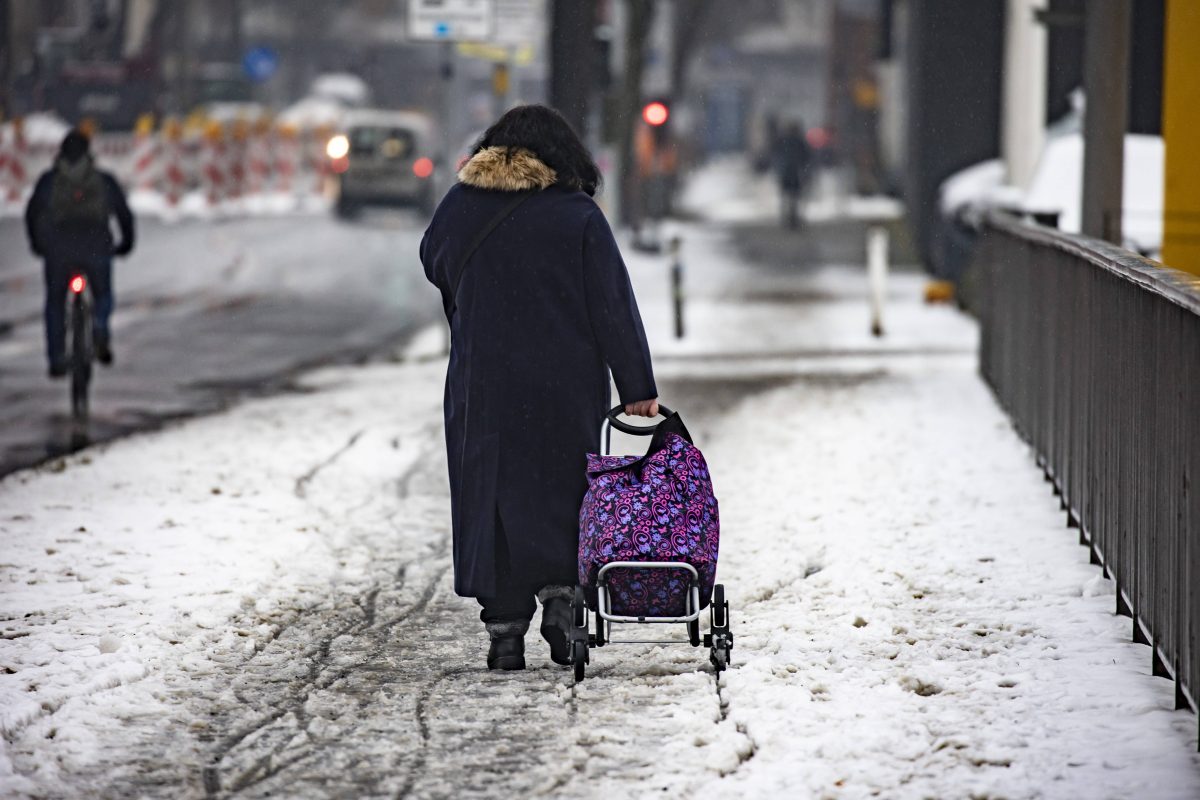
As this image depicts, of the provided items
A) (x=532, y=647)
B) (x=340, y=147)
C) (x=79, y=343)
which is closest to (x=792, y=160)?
(x=340, y=147)

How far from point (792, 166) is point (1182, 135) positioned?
23386 mm

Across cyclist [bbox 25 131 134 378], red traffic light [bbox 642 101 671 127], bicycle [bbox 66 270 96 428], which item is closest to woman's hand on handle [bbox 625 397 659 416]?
bicycle [bbox 66 270 96 428]

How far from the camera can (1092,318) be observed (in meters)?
8.31

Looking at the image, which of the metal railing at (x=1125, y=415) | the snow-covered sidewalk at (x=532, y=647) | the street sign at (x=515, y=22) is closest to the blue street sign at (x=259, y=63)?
the street sign at (x=515, y=22)

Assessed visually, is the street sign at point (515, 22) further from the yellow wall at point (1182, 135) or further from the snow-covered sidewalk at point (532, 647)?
the snow-covered sidewalk at point (532, 647)

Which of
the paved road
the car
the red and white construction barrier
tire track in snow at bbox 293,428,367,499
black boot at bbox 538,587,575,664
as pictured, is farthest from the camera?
the red and white construction barrier

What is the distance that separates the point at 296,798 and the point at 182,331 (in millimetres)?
14069

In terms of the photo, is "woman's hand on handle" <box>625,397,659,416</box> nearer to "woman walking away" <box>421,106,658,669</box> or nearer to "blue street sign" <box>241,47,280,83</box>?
"woman walking away" <box>421,106,658,669</box>

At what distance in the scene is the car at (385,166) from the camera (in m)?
36.9

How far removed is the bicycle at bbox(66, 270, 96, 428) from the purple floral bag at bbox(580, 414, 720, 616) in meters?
7.31

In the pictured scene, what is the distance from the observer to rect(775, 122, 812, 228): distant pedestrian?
122 feet

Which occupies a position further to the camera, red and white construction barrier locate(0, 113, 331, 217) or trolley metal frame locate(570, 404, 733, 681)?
red and white construction barrier locate(0, 113, 331, 217)

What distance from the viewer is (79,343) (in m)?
12.8

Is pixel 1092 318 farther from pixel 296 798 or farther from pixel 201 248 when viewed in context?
pixel 201 248
